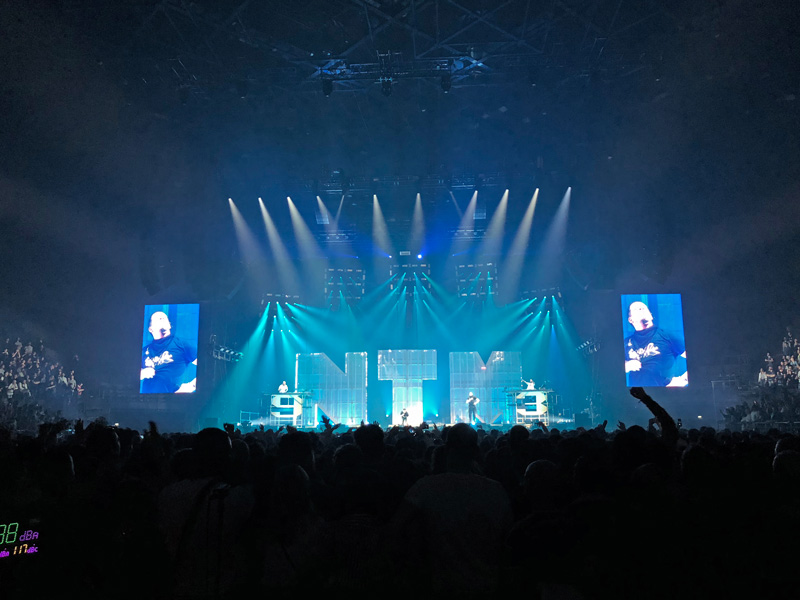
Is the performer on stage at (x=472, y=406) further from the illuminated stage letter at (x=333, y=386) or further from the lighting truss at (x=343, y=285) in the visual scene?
the lighting truss at (x=343, y=285)

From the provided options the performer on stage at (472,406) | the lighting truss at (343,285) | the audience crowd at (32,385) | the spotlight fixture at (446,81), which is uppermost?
the spotlight fixture at (446,81)

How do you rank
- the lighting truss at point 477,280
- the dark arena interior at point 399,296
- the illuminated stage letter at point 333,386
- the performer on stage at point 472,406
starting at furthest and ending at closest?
the illuminated stage letter at point 333,386, the lighting truss at point 477,280, the performer on stage at point 472,406, the dark arena interior at point 399,296

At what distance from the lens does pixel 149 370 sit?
71.6ft

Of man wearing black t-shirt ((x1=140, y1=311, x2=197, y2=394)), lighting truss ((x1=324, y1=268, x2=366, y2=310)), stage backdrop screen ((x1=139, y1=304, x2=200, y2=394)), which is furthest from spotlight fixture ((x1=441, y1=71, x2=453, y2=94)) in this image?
Result: man wearing black t-shirt ((x1=140, y1=311, x2=197, y2=394))

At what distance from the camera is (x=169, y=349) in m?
22.1

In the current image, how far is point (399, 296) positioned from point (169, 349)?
10746 millimetres

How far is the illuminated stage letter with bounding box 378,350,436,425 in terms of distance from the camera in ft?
84.5

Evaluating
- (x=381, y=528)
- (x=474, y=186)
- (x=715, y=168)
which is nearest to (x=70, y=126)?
(x=474, y=186)

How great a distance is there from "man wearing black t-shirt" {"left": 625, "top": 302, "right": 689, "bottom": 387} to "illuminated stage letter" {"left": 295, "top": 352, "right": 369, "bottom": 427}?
1191cm

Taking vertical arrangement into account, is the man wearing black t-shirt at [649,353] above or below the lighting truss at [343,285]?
below

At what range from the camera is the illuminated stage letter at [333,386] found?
25.7 m

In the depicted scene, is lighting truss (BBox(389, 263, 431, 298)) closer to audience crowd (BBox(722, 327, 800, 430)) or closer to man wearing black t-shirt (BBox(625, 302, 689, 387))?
man wearing black t-shirt (BBox(625, 302, 689, 387))

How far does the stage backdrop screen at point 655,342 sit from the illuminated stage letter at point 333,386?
1187 cm

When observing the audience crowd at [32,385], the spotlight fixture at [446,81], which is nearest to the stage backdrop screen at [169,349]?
the audience crowd at [32,385]
